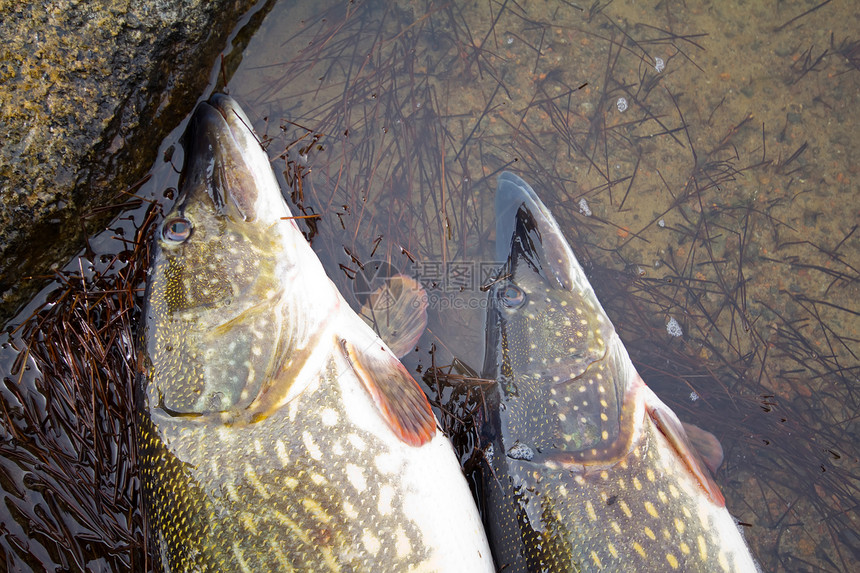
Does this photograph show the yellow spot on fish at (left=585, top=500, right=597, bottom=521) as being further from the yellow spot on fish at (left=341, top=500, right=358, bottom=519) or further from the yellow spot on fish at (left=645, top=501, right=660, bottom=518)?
the yellow spot on fish at (left=341, top=500, right=358, bottom=519)

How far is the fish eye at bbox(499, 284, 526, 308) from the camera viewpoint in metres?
2.62

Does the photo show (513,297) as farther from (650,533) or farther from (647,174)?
(647,174)

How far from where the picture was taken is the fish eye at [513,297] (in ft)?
8.59

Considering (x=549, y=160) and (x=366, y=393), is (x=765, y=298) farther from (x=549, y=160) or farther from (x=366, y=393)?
(x=366, y=393)

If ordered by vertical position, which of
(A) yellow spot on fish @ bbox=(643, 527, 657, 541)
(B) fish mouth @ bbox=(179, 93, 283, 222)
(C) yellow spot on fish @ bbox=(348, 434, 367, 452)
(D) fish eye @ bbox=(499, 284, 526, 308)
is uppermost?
(B) fish mouth @ bbox=(179, 93, 283, 222)

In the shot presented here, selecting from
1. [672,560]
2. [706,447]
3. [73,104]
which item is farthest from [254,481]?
[706,447]

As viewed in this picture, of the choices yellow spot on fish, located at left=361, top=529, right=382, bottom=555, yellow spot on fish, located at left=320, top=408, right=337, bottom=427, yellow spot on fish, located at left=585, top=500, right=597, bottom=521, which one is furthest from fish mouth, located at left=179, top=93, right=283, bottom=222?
yellow spot on fish, located at left=585, top=500, right=597, bottom=521

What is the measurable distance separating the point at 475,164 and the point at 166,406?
2.17m

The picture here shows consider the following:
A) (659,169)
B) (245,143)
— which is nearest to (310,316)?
(245,143)

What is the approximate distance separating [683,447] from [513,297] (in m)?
1.07

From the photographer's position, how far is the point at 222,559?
2049mm

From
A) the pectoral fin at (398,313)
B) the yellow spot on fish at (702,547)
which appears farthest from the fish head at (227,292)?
the yellow spot on fish at (702,547)

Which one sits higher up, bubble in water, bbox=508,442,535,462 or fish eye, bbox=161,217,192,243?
fish eye, bbox=161,217,192,243

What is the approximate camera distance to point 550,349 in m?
2.50
